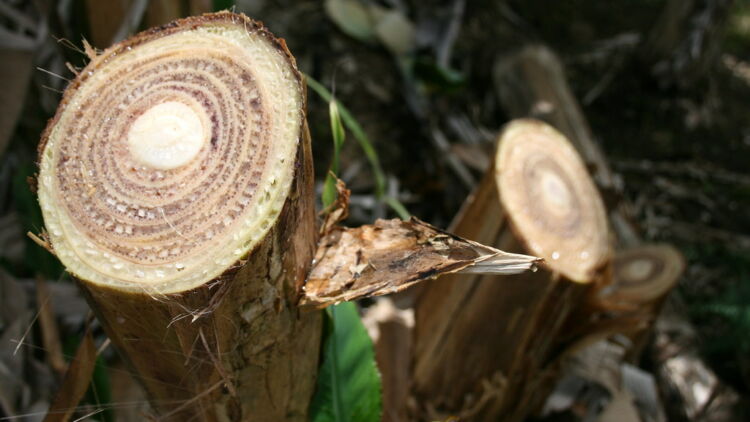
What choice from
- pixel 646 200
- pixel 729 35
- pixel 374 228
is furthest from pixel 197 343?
pixel 729 35

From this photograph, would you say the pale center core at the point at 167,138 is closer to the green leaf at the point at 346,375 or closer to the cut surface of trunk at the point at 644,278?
the green leaf at the point at 346,375

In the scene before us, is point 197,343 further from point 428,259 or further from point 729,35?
point 729,35

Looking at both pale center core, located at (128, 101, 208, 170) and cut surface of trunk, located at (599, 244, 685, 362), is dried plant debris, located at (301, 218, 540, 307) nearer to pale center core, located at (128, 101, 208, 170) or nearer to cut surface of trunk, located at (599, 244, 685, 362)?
pale center core, located at (128, 101, 208, 170)

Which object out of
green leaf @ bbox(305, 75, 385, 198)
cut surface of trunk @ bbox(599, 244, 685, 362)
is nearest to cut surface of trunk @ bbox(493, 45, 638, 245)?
cut surface of trunk @ bbox(599, 244, 685, 362)

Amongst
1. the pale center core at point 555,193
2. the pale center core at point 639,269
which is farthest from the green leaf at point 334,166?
the pale center core at point 639,269

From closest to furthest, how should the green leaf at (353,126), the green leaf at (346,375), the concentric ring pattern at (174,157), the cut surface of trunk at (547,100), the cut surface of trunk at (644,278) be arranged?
the concentric ring pattern at (174,157) → the green leaf at (346,375) → the green leaf at (353,126) → the cut surface of trunk at (644,278) → the cut surface of trunk at (547,100)

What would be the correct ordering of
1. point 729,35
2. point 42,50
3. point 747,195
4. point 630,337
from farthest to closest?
point 729,35
point 747,195
point 630,337
point 42,50
